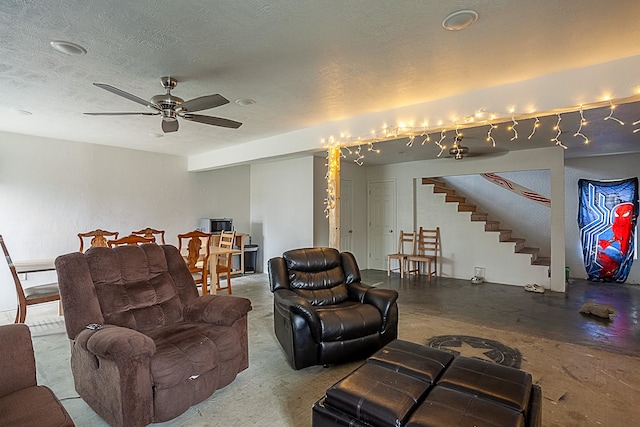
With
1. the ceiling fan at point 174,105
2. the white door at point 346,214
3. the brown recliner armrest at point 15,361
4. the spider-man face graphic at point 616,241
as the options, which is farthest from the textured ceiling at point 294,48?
the spider-man face graphic at point 616,241

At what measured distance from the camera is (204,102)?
108 inches

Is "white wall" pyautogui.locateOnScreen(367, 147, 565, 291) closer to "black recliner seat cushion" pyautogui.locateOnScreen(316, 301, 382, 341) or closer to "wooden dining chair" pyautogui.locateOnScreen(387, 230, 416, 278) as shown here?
"wooden dining chair" pyautogui.locateOnScreen(387, 230, 416, 278)

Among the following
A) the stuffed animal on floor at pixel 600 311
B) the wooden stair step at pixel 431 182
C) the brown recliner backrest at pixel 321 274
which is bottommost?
the stuffed animal on floor at pixel 600 311

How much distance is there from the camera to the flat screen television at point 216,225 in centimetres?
680

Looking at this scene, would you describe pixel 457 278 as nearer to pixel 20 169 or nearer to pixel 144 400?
pixel 144 400

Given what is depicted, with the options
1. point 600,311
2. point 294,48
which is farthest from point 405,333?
point 294,48

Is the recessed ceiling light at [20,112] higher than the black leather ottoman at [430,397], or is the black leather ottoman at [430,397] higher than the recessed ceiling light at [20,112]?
the recessed ceiling light at [20,112]

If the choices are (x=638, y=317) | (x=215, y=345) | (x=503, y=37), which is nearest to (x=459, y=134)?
(x=503, y=37)

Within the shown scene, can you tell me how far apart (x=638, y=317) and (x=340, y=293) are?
13.1 ft

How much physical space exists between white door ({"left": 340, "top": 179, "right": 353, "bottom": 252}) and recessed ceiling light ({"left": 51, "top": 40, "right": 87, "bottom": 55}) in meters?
5.17

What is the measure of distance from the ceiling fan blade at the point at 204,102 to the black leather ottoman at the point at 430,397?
224 cm

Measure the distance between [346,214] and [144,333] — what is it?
207 inches

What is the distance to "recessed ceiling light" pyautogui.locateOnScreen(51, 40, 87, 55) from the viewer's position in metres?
Answer: 2.40

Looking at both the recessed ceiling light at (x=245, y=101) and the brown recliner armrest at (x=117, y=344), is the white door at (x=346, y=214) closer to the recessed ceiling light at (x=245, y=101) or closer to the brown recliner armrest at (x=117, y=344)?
the recessed ceiling light at (x=245, y=101)
